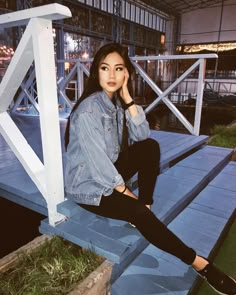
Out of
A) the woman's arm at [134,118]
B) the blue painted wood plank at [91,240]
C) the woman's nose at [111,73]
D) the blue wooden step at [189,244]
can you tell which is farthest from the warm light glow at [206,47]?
the blue painted wood plank at [91,240]

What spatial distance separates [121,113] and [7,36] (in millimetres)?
7236

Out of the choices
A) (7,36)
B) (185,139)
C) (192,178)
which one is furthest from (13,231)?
(7,36)

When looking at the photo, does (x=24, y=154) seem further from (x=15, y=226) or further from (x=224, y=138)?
(x=224, y=138)

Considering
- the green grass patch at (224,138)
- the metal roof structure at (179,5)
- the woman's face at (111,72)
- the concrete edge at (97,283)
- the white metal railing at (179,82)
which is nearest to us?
the concrete edge at (97,283)

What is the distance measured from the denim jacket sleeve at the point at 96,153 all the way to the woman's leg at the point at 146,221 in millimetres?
100

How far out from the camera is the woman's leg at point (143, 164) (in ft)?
5.96

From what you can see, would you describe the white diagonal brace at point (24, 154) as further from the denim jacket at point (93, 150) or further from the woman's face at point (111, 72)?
the woman's face at point (111, 72)

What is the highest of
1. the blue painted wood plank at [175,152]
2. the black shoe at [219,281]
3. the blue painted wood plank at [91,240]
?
the blue painted wood plank at [175,152]

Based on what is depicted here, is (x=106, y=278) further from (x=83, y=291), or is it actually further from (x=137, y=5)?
(x=137, y=5)

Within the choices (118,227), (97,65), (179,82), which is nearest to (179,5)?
(179,82)

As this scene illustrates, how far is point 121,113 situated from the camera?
190 centimetres

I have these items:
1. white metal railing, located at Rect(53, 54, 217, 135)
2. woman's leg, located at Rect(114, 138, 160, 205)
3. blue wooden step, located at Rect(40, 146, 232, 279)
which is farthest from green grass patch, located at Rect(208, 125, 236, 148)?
woman's leg, located at Rect(114, 138, 160, 205)

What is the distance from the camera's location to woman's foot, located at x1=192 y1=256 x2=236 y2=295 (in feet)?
5.01

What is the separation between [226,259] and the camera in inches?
82.0
